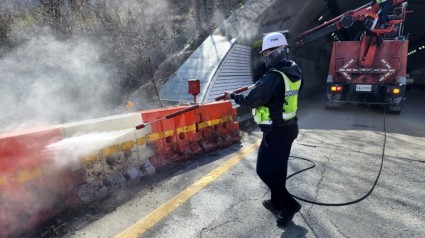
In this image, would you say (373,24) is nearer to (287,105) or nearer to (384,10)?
(384,10)

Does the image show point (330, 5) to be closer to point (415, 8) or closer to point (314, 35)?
point (314, 35)

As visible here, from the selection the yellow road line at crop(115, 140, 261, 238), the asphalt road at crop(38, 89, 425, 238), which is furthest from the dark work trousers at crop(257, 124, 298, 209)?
the yellow road line at crop(115, 140, 261, 238)

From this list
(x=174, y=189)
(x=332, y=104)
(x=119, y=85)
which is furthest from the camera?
(x=332, y=104)

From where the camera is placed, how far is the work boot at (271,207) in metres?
3.31

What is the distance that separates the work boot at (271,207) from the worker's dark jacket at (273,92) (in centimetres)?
96

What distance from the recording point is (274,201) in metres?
3.32

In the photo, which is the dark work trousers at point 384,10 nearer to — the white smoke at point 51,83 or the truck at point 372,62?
the truck at point 372,62

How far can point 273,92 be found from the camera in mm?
2969

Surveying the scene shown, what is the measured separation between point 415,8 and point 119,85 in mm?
17021

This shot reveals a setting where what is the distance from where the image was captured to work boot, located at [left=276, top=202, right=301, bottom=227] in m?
3.09

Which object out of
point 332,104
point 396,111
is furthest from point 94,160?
point 396,111

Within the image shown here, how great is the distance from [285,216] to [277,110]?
3.66 ft

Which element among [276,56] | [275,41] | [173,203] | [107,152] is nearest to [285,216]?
[173,203]

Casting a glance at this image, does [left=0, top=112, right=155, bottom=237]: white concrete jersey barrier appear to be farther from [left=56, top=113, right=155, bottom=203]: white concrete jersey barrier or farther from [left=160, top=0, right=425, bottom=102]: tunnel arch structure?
[left=160, top=0, right=425, bottom=102]: tunnel arch structure
